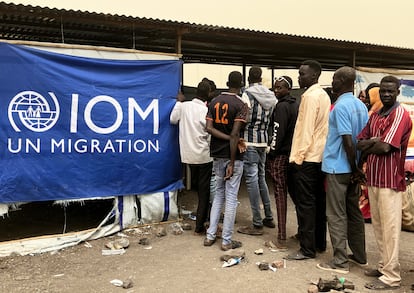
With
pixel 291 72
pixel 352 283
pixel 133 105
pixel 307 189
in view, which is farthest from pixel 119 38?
pixel 291 72

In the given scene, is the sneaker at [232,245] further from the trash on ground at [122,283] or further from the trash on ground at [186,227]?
the trash on ground at [122,283]

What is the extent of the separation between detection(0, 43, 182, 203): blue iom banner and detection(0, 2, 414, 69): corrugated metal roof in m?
0.48

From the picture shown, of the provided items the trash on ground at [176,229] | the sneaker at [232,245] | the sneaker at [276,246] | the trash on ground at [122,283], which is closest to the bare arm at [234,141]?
the sneaker at [232,245]

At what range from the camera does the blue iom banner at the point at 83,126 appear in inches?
181

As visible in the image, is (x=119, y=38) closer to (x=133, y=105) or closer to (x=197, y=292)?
(x=133, y=105)

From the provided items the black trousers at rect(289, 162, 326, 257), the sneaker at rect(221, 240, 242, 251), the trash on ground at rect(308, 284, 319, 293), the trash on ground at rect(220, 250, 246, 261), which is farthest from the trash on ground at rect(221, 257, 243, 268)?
the trash on ground at rect(308, 284, 319, 293)

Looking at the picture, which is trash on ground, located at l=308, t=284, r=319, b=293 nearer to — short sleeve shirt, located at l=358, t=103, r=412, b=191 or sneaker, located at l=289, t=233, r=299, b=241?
short sleeve shirt, located at l=358, t=103, r=412, b=191

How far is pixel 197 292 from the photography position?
370 centimetres

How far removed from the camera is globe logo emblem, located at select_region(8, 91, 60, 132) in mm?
4586

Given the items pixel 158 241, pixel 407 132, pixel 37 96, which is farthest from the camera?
pixel 158 241

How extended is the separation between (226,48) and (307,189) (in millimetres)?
4627

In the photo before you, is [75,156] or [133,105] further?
[133,105]

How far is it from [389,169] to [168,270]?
2.31 metres

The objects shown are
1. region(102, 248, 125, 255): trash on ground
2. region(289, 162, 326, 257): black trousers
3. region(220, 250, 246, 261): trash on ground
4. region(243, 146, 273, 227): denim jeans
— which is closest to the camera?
region(289, 162, 326, 257): black trousers
